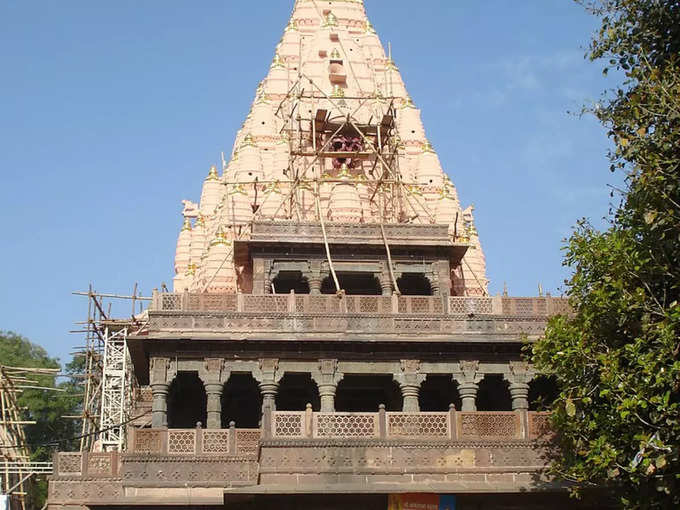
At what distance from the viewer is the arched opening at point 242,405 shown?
117 feet

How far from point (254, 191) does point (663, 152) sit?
24464 millimetres

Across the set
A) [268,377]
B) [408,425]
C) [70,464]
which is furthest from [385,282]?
[70,464]

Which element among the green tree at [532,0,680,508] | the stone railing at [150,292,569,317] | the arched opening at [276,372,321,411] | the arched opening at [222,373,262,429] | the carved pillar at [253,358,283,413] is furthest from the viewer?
the arched opening at [222,373,262,429]

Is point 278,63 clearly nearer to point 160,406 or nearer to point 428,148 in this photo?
point 428,148

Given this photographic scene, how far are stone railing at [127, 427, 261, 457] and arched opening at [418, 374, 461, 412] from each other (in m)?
8.56

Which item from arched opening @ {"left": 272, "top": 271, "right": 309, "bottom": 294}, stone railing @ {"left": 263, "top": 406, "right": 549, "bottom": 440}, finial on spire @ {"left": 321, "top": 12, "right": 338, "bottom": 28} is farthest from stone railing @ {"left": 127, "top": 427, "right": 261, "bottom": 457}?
finial on spire @ {"left": 321, "top": 12, "right": 338, "bottom": 28}

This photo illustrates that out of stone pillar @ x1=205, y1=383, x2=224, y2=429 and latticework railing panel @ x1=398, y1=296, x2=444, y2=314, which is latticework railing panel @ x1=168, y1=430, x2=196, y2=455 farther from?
latticework railing panel @ x1=398, y1=296, x2=444, y2=314

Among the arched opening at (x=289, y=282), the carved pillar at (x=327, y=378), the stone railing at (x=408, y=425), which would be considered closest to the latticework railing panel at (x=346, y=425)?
the stone railing at (x=408, y=425)

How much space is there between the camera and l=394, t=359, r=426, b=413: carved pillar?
32487 millimetres

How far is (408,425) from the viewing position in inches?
1017

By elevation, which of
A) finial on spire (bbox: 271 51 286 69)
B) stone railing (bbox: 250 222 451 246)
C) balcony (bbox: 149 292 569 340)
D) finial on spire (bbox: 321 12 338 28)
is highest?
finial on spire (bbox: 321 12 338 28)

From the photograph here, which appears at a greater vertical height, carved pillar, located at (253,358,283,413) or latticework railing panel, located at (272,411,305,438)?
carved pillar, located at (253,358,283,413)

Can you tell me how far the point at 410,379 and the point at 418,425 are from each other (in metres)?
6.89

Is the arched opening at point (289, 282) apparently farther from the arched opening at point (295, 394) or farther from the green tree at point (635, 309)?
the green tree at point (635, 309)
